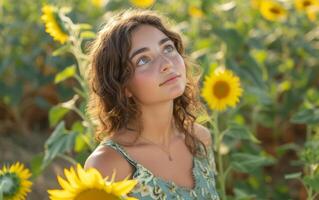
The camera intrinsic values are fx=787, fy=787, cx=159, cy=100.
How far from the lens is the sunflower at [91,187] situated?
1.30 m

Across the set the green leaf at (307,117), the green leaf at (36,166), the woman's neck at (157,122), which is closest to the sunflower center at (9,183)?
the woman's neck at (157,122)

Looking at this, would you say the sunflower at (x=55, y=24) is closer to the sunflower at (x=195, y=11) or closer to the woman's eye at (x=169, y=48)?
the woman's eye at (x=169, y=48)

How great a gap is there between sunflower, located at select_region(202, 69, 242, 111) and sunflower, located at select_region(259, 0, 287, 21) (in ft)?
4.03

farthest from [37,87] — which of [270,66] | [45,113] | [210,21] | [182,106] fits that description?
[182,106]

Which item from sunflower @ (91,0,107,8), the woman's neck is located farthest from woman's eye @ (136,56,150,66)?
sunflower @ (91,0,107,8)

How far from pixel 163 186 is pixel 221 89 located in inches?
22.9

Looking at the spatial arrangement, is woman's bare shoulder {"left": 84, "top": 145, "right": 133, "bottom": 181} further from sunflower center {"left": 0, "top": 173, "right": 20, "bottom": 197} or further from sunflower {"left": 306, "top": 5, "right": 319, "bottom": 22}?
sunflower {"left": 306, "top": 5, "right": 319, "bottom": 22}

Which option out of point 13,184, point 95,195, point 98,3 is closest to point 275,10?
point 98,3

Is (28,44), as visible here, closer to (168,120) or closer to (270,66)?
(270,66)

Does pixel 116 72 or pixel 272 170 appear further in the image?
pixel 272 170

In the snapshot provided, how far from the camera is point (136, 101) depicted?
73.5 inches

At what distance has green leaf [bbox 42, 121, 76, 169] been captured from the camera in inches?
89.0

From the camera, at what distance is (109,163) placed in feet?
5.84

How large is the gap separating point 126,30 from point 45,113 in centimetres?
190
